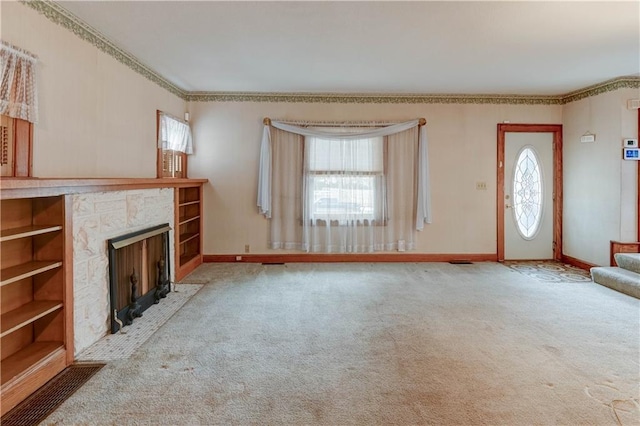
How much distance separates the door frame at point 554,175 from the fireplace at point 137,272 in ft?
15.7

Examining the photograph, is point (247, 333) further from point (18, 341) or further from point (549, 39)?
point (549, 39)

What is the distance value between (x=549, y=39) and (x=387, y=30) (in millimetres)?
1581

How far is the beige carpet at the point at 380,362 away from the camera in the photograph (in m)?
1.82

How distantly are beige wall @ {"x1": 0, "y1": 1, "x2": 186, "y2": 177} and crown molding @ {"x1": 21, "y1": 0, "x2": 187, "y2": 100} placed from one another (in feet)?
0.16

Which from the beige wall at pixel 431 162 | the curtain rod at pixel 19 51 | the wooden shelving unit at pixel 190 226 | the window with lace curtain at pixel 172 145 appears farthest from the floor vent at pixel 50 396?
the beige wall at pixel 431 162

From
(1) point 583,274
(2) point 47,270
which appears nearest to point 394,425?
(2) point 47,270

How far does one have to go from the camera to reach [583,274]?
4.61m

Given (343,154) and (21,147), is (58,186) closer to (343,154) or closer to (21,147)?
(21,147)

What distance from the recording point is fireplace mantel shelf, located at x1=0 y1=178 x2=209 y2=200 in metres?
1.79

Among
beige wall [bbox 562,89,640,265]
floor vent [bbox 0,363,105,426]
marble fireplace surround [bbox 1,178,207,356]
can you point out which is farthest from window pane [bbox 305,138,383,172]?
floor vent [bbox 0,363,105,426]

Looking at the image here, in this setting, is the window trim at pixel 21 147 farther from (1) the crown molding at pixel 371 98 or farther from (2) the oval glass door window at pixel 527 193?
(2) the oval glass door window at pixel 527 193

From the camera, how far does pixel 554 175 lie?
5.35 metres

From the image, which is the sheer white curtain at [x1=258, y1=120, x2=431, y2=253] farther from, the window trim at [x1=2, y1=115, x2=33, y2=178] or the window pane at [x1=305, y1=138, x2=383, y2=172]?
the window trim at [x1=2, y1=115, x2=33, y2=178]

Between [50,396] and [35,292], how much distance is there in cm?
72
